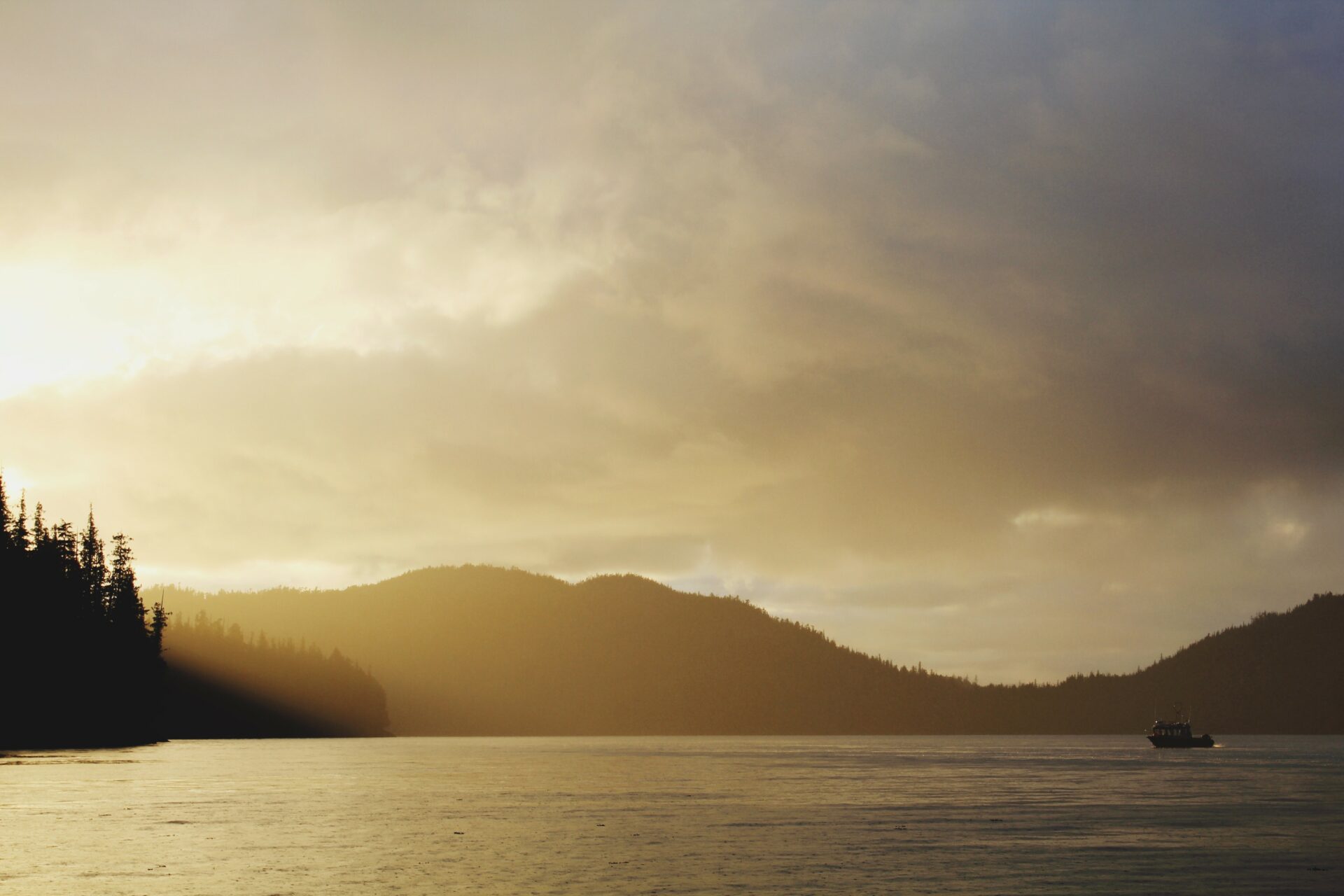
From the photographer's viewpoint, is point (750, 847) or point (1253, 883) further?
point (750, 847)

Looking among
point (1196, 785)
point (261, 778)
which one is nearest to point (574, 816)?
point (261, 778)

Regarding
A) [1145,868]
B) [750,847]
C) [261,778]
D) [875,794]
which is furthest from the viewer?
[261,778]

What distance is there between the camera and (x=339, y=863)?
225 ft

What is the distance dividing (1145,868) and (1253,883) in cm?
693

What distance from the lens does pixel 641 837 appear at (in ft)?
279

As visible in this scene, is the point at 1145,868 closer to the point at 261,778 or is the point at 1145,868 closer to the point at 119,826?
Result: the point at 119,826

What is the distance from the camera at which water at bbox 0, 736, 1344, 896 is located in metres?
63.0

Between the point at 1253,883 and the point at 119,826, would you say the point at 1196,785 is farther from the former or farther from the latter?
the point at 119,826

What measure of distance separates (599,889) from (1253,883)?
33.4 metres

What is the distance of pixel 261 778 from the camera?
15038cm

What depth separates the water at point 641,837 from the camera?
207 feet

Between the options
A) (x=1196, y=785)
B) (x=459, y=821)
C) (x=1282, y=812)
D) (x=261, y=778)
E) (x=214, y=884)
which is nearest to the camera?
(x=214, y=884)

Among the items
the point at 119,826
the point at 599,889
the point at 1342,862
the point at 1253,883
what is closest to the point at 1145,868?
the point at 1253,883

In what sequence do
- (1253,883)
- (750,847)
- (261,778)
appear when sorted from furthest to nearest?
(261,778)
(750,847)
(1253,883)
